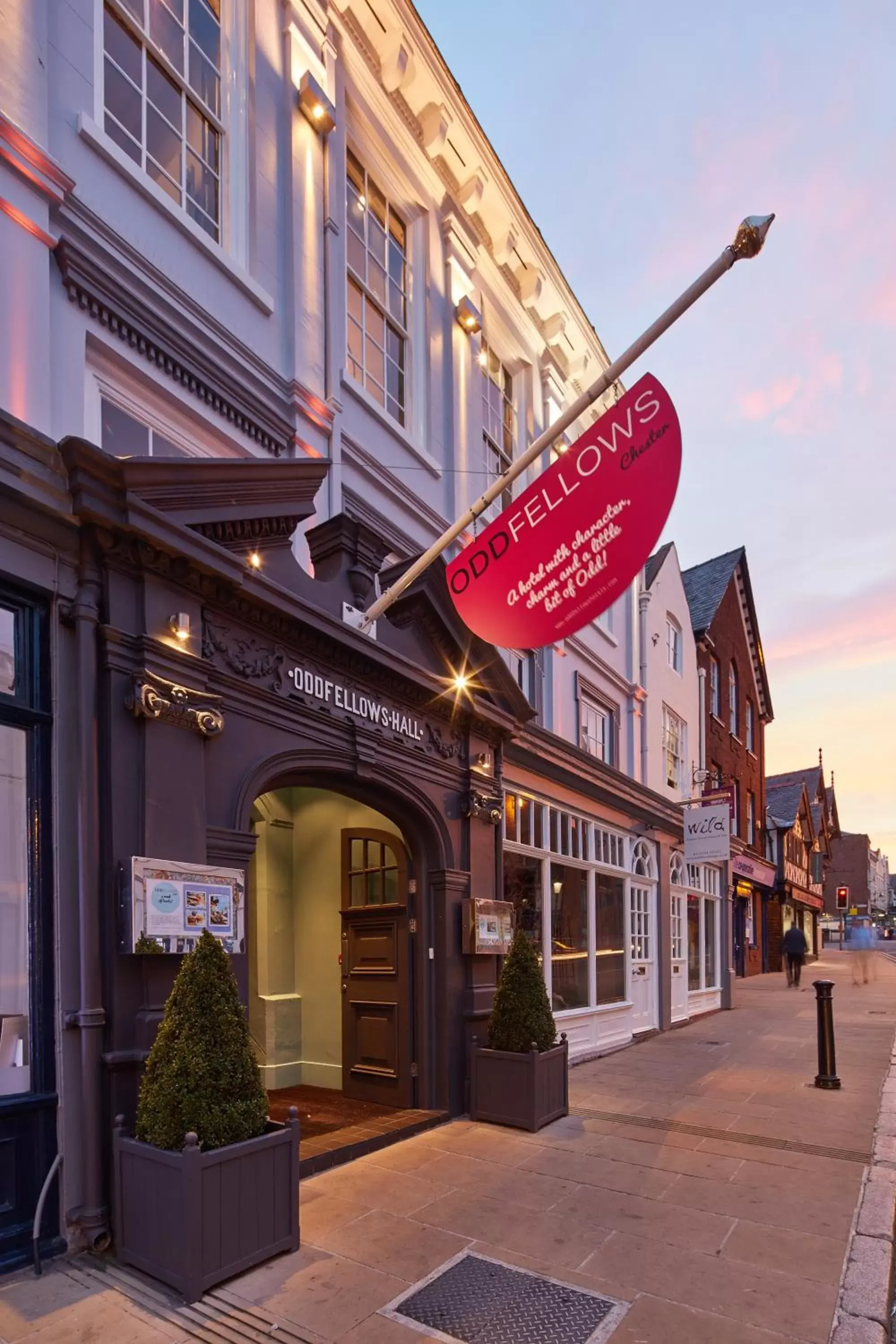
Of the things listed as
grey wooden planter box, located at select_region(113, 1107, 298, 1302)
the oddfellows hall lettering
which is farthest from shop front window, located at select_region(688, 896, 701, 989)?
grey wooden planter box, located at select_region(113, 1107, 298, 1302)

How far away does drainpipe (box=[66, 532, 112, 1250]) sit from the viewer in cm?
494

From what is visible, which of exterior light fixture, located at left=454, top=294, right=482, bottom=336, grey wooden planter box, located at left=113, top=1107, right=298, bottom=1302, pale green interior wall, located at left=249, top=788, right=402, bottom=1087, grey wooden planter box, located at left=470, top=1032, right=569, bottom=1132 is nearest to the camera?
grey wooden planter box, located at left=113, top=1107, right=298, bottom=1302

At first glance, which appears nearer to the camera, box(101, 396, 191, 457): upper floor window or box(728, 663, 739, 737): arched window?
box(101, 396, 191, 457): upper floor window

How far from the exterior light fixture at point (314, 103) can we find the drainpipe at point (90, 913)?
17.7ft

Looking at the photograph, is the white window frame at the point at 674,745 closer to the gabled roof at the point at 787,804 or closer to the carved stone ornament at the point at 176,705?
the carved stone ornament at the point at 176,705

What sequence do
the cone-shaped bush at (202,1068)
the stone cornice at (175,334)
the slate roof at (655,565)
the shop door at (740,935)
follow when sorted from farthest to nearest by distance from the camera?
the shop door at (740,935) < the slate roof at (655,565) < the stone cornice at (175,334) < the cone-shaped bush at (202,1068)

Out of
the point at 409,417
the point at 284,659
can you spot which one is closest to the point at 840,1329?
the point at 284,659

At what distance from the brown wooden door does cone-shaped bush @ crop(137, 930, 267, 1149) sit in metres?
3.69

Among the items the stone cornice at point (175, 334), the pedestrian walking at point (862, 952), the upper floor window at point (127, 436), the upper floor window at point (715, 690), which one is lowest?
the pedestrian walking at point (862, 952)

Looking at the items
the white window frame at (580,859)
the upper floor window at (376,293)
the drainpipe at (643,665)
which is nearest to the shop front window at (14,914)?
the upper floor window at (376,293)

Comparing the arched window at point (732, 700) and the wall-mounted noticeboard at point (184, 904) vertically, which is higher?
the arched window at point (732, 700)

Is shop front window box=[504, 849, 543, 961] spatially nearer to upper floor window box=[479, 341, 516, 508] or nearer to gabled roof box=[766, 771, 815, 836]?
upper floor window box=[479, 341, 516, 508]

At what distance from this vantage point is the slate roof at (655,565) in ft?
58.2

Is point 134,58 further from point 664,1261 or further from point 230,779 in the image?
point 664,1261
